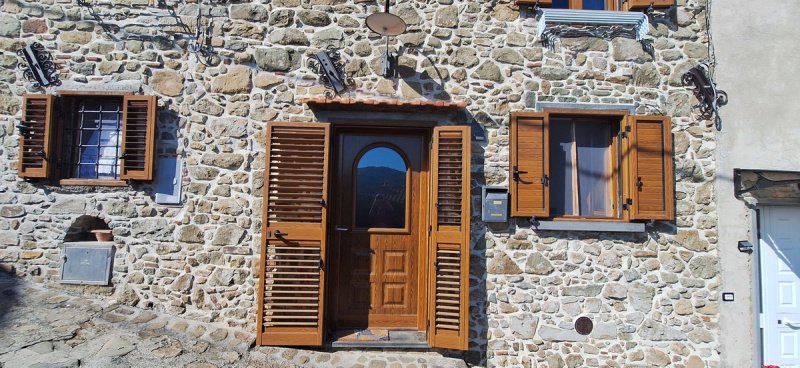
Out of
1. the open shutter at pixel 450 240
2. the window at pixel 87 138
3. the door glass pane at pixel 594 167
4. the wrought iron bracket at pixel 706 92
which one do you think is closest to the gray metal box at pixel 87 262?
the window at pixel 87 138

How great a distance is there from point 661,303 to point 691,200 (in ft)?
3.97

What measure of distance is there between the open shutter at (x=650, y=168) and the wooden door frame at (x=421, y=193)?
226 centimetres

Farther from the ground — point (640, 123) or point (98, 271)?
point (640, 123)

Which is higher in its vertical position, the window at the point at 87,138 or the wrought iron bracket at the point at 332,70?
the wrought iron bracket at the point at 332,70

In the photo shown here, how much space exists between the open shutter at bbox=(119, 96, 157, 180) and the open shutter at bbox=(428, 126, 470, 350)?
3.08 meters

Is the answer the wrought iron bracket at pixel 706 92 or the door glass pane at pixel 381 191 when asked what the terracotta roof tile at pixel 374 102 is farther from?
the wrought iron bracket at pixel 706 92

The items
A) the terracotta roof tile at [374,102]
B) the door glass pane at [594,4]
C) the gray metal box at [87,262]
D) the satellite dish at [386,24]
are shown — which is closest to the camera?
the satellite dish at [386,24]

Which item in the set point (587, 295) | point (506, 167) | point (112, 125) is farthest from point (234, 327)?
point (587, 295)

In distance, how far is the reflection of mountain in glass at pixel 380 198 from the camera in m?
4.84

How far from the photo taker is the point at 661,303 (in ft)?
15.2

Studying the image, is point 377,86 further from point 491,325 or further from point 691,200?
point 691,200

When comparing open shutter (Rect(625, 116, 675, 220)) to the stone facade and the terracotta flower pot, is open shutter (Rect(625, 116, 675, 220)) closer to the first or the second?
the stone facade

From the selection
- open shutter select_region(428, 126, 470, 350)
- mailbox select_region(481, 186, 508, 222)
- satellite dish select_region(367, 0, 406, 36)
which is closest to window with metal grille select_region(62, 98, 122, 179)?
satellite dish select_region(367, 0, 406, 36)

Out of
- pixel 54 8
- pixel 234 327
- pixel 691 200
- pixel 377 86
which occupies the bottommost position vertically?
pixel 234 327
